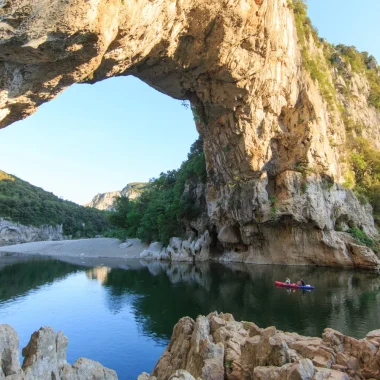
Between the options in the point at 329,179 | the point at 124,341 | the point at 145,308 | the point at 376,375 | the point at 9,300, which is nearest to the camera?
the point at 376,375

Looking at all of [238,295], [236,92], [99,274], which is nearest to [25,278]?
[99,274]

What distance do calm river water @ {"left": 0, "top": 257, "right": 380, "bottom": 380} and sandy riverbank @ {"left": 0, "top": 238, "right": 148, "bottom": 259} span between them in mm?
15980

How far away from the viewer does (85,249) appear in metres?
44.6

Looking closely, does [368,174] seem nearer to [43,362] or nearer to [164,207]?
[164,207]

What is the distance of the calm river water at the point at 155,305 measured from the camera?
11188mm

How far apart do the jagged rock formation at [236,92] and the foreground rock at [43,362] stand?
5944 millimetres

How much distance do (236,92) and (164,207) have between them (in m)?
19.8

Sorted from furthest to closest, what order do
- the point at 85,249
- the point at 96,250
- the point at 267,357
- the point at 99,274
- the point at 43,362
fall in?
the point at 85,249
the point at 96,250
the point at 99,274
the point at 267,357
the point at 43,362

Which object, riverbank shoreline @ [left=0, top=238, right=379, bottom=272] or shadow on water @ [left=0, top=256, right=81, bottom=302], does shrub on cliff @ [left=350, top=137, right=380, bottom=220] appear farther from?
shadow on water @ [left=0, top=256, right=81, bottom=302]

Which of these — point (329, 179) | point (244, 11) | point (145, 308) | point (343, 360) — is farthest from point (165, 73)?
point (329, 179)

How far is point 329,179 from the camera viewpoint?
92.0 ft

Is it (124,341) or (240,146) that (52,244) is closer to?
(240,146)

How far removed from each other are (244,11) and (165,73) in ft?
16.1

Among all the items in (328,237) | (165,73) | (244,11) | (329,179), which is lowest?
(328,237)
